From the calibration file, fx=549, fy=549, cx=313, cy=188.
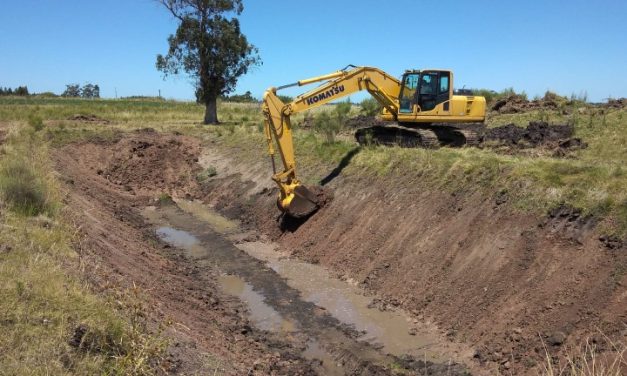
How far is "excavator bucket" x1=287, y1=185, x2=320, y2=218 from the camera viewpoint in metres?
15.1

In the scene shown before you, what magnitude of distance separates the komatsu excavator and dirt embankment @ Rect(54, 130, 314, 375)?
370 centimetres

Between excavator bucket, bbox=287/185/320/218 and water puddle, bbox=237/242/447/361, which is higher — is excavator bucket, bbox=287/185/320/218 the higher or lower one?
the higher one

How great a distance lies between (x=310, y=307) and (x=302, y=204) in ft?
15.6

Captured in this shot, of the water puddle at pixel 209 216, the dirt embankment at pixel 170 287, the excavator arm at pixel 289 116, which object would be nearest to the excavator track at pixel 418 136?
the excavator arm at pixel 289 116

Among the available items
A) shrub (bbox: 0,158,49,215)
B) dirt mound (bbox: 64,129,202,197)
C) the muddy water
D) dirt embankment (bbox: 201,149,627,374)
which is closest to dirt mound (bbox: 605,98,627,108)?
dirt embankment (bbox: 201,149,627,374)

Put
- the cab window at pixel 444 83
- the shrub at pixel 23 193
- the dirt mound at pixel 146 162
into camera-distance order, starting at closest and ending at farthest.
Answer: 1. the shrub at pixel 23 193
2. the cab window at pixel 444 83
3. the dirt mound at pixel 146 162

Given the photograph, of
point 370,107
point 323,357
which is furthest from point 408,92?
point 370,107

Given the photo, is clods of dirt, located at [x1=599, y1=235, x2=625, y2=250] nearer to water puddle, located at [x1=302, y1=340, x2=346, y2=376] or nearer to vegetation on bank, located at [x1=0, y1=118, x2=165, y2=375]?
water puddle, located at [x1=302, y1=340, x2=346, y2=376]

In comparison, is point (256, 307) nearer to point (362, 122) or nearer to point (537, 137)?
point (537, 137)

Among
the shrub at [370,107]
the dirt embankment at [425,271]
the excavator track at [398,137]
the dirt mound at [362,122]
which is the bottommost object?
the dirt embankment at [425,271]

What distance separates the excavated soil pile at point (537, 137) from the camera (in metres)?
14.8

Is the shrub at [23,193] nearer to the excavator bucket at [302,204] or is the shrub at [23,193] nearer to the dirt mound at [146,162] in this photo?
the excavator bucket at [302,204]

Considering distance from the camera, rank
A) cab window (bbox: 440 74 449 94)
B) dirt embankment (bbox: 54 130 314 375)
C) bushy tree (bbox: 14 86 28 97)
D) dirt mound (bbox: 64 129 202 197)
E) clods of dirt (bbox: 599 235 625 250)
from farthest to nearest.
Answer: bushy tree (bbox: 14 86 28 97), dirt mound (bbox: 64 129 202 197), cab window (bbox: 440 74 449 94), clods of dirt (bbox: 599 235 625 250), dirt embankment (bbox: 54 130 314 375)

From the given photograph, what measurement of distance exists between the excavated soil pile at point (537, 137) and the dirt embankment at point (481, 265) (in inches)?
166
